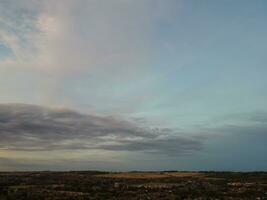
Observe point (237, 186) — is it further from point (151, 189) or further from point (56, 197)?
point (56, 197)

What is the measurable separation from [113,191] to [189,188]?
635 inches

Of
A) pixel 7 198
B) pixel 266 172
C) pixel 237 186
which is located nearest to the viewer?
pixel 7 198

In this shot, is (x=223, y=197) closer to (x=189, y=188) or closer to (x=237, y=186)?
(x=189, y=188)

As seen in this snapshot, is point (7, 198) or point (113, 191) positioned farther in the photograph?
point (113, 191)

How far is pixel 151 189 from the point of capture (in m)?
99.3

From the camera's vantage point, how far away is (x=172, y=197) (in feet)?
271

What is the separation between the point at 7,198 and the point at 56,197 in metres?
8.24

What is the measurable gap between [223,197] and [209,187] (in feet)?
59.5

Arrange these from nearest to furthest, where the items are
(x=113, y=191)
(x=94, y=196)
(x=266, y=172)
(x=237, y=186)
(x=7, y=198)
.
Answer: (x=7, y=198) < (x=94, y=196) < (x=113, y=191) < (x=237, y=186) < (x=266, y=172)

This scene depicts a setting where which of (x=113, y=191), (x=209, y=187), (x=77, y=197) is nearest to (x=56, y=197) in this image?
(x=77, y=197)

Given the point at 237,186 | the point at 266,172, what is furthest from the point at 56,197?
the point at 266,172

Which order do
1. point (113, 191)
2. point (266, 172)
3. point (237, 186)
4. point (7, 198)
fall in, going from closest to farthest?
1. point (7, 198)
2. point (113, 191)
3. point (237, 186)
4. point (266, 172)

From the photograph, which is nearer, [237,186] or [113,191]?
[113,191]

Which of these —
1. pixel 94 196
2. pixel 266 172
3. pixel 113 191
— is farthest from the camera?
pixel 266 172
